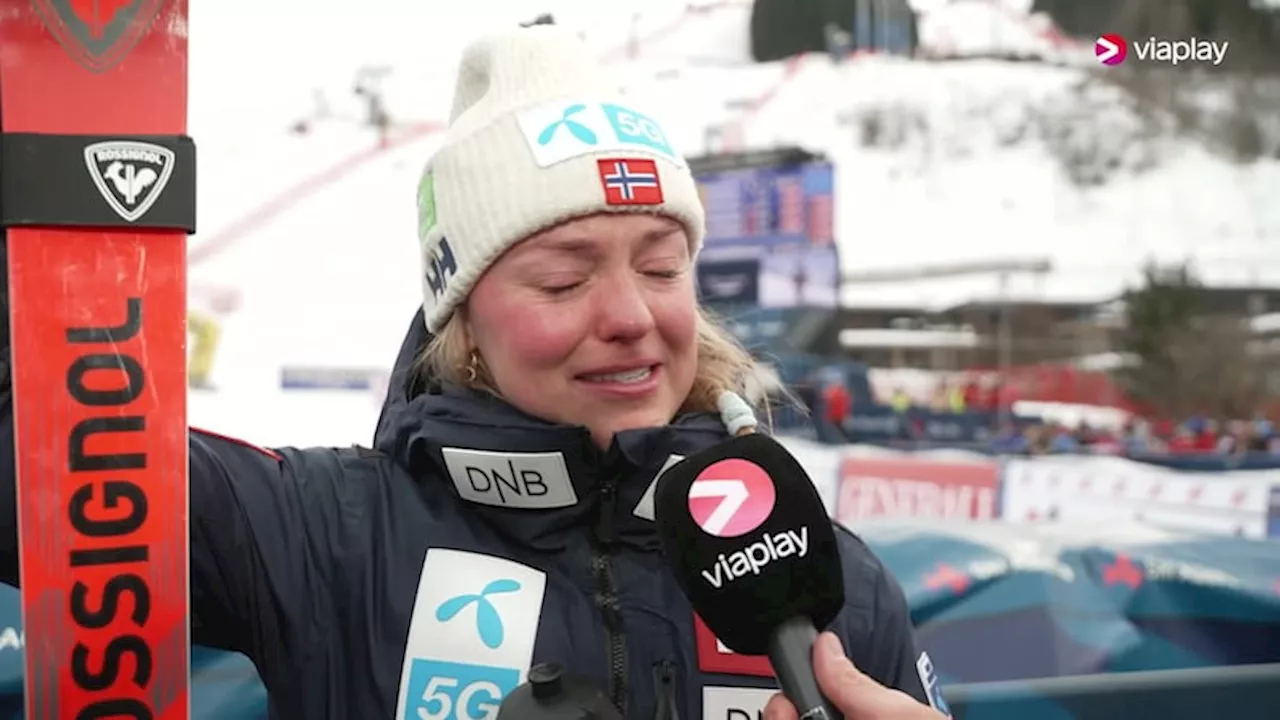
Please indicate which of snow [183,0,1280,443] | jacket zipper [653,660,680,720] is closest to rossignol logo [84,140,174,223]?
jacket zipper [653,660,680,720]

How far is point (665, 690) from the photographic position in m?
0.89

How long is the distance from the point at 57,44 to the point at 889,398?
4.50 metres

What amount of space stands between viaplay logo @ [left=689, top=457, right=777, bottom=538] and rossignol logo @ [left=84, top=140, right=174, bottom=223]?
46cm

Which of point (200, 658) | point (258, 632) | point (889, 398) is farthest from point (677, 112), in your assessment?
point (258, 632)

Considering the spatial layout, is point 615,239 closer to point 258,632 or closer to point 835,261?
point 258,632

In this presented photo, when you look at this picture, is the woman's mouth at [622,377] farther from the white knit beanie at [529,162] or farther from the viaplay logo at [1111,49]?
the viaplay logo at [1111,49]

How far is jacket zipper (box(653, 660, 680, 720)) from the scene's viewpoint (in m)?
0.86

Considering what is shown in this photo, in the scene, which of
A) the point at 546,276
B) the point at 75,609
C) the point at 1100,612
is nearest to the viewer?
the point at 75,609

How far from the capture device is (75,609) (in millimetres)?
830

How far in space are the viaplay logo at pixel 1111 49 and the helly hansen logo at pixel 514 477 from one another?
3865 mm

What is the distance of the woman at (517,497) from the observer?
89cm

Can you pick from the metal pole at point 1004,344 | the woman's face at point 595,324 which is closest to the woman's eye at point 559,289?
the woman's face at point 595,324

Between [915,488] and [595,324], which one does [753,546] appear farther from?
[915,488]

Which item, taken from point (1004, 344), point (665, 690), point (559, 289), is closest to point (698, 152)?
point (1004, 344)
